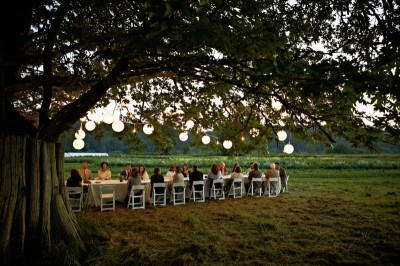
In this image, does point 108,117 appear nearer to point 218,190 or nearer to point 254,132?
point 254,132

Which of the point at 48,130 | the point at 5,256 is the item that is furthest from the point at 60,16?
the point at 5,256

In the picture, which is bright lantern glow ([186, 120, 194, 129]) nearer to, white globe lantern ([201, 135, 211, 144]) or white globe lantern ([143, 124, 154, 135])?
white globe lantern ([201, 135, 211, 144])

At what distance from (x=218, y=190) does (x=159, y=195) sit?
9.16ft

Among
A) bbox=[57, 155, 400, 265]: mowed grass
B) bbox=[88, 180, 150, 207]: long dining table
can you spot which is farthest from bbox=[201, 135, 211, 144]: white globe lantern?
bbox=[88, 180, 150, 207]: long dining table

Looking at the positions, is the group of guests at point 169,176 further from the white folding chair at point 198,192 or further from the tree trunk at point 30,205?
the tree trunk at point 30,205

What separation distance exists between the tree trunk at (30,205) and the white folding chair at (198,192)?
5974 millimetres

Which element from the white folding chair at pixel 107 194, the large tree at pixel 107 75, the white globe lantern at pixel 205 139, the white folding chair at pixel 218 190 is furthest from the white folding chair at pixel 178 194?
the large tree at pixel 107 75

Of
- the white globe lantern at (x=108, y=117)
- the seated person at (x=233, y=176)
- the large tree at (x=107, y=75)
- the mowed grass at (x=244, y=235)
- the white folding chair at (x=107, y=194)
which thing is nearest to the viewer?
the large tree at (x=107, y=75)

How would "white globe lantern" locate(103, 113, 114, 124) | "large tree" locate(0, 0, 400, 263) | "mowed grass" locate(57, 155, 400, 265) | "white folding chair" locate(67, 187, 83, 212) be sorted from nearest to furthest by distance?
"large tree" locate(0, 0, 400, 263), "mowed grass" locate(57, 155, 400, 265), "white globe lantern" locate(103, 113, 114, 124), "white folding chair" locate(67, 187, 83, 212)

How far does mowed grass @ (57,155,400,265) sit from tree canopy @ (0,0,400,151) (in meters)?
2.22

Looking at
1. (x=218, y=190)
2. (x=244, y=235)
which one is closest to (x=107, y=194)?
(x=218, y=190)

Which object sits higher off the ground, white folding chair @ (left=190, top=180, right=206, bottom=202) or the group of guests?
the group of guests

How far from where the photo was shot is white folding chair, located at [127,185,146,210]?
9222 millimetres

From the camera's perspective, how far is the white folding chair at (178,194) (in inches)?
398
